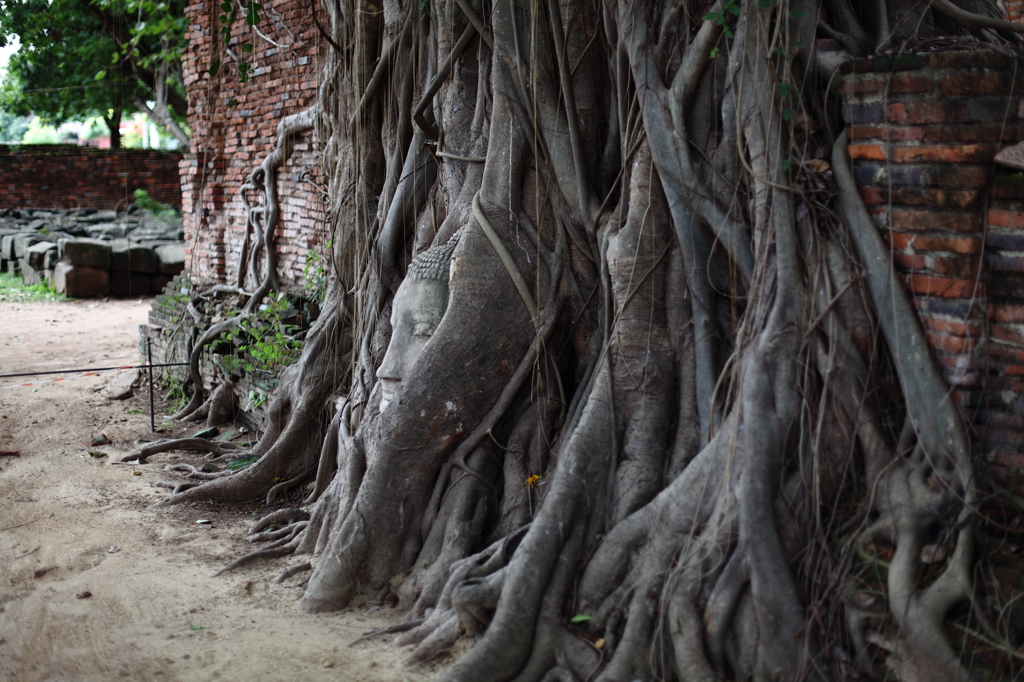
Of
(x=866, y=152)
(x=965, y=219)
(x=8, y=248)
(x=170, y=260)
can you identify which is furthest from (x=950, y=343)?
(x=8, y=248)

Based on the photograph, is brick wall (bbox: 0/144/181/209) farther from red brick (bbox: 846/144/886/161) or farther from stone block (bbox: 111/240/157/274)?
red brick (bbox: 846/144/886/161)

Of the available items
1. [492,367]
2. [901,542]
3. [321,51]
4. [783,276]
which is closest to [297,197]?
[321,51]

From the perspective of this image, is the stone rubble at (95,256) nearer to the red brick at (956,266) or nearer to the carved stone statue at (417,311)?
the carved stone statue at (417,311)

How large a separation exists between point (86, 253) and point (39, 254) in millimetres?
1391

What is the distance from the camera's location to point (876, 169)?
276 centimetres

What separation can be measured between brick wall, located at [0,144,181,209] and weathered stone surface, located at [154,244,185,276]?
409 cm

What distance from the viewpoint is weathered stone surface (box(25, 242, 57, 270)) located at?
13336 mm

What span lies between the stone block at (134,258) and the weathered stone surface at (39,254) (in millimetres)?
1218

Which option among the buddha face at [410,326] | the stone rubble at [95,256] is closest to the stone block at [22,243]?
the stone rubble at [95,256]

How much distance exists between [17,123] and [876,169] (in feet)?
134

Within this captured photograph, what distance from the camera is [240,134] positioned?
7570 millimetres

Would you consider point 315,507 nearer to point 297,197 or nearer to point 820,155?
point 820,155

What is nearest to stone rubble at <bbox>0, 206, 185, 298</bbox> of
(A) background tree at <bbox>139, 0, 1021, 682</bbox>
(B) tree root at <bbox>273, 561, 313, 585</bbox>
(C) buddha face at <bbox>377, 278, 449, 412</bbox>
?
(C) buddha face at <bbox>377, 278, 449, 412</bbox>

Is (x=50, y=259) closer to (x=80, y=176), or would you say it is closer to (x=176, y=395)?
(x=80, y=176)
